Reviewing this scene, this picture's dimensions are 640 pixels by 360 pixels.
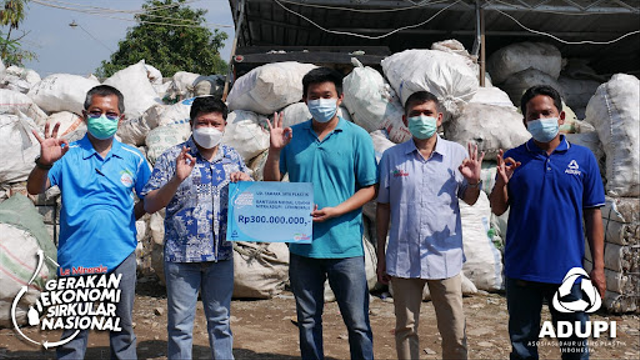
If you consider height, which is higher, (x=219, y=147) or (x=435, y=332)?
(x=219, y=147)

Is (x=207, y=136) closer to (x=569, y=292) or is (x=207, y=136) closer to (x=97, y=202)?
(x=97, y=202)

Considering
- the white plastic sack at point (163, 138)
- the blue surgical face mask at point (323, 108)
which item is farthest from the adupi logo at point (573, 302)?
the white plastic sack at point (163, 138)

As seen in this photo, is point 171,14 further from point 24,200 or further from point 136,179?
point 136,179

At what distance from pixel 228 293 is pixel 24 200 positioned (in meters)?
2.44

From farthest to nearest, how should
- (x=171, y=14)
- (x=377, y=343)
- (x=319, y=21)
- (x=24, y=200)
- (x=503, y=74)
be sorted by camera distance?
(x=171, y=14), (x=319, y=21), (x=503, y=74), (x=24, y=200), (x=377, y=343)

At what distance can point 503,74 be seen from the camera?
729 centimetres

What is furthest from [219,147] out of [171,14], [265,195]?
[171,14]

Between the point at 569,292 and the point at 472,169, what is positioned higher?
the point at 472,169

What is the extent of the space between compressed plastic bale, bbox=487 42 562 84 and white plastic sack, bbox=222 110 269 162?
4.02m

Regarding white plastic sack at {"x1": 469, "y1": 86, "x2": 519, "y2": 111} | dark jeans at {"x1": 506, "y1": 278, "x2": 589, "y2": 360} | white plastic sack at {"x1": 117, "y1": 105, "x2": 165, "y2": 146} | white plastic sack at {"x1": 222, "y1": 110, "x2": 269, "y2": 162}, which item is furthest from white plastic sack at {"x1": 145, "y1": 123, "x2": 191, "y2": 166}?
dark jeans at {"x1": 506, "y1": 278, "x2": 589, "y2": 360}

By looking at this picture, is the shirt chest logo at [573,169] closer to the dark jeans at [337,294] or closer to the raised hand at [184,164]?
the dark jeans at [337,294]

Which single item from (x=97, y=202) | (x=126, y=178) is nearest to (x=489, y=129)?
(x=126, y=178)

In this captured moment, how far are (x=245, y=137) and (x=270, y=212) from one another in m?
2.57

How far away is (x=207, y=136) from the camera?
7.48 feet
